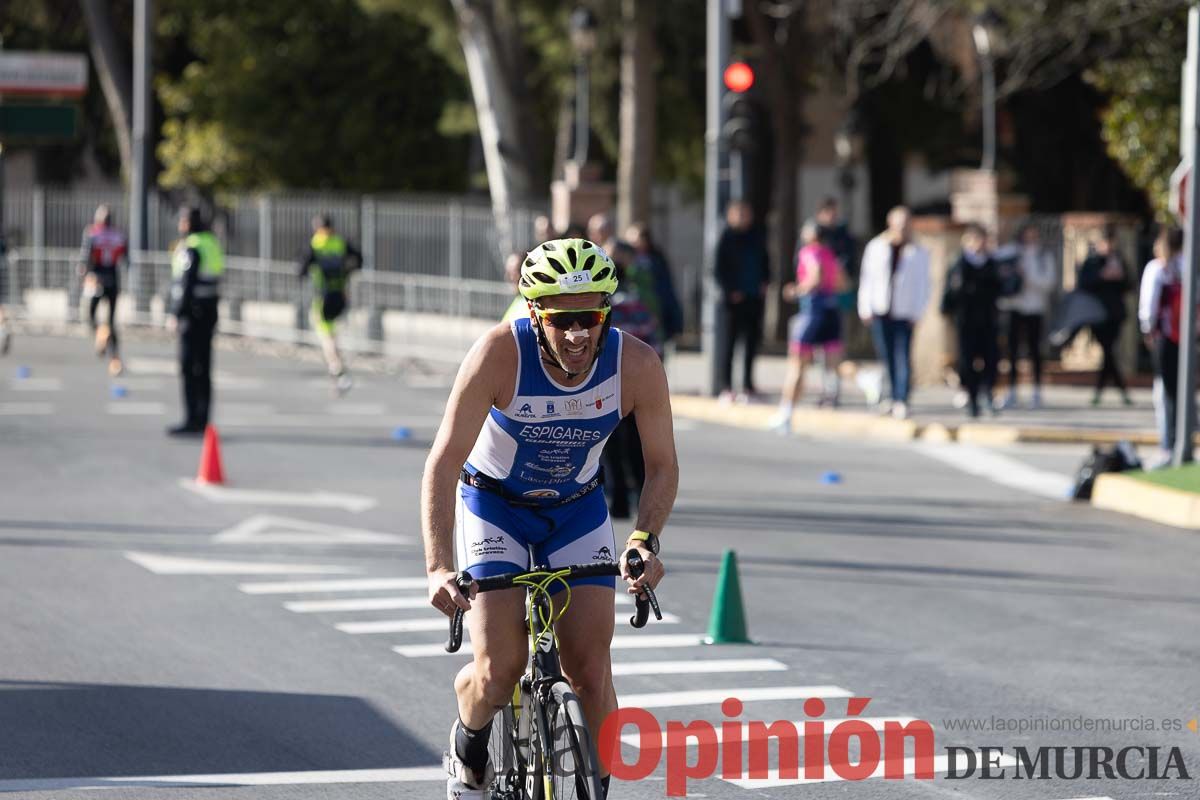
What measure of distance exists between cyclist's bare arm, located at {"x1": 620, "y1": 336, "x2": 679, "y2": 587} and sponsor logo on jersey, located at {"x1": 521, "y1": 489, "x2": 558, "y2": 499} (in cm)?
26

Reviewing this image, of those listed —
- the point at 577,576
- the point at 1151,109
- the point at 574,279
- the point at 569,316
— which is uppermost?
the point at 1151,109

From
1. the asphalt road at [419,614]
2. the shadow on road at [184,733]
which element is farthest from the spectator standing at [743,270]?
the shadow on road at [184,733]

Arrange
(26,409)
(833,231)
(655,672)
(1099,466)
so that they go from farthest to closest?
(833,231) → (26,409) → (1099,466) → (655,672)

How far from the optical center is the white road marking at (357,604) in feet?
34.8

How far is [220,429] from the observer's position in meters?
19.2

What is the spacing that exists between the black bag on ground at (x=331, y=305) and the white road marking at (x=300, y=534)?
9977mm

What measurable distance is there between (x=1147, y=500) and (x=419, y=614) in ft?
20.5

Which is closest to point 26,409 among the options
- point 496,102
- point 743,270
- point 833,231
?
point 743,270

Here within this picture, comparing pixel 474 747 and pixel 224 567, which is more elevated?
pixel 474 747

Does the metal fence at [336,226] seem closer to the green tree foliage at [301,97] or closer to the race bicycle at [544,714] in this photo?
the green tree foliage at [301,97]

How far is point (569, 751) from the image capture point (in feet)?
18.5

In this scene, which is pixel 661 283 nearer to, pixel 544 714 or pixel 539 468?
pixel 539 468

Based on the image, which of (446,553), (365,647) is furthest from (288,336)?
(446,553)

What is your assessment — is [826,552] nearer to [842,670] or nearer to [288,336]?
[842,670]
